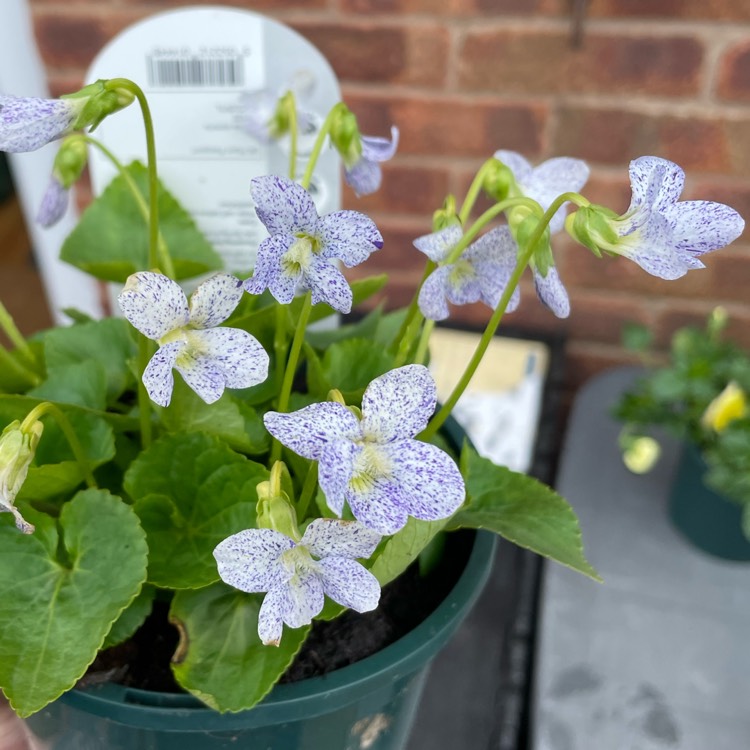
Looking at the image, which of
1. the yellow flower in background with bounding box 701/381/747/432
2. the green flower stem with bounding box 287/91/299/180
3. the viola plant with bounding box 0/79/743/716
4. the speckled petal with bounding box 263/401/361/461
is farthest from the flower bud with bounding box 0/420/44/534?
the yellow flower in background with bounding box 701/381/747/432

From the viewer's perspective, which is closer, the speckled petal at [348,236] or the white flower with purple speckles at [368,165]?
the speckled petal at [348,236]

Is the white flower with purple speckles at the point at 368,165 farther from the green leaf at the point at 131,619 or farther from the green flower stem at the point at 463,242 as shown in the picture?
the green leaf at the point at 131,619

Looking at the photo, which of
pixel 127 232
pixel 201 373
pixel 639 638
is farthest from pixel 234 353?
pixel 639 638

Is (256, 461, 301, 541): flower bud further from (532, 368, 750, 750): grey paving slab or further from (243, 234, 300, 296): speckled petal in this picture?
(532, 368, 750, 750): grey paving slab

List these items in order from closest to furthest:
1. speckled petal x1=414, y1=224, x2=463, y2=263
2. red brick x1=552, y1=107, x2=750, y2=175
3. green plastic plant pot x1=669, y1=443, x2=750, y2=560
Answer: speckled petal x1=414, y1=224, x2=463, y2=263 → green plastic plant pot x1=669, y1=443, x2=750, y2=560 → red brick x1=552, y1=107, x2=750, y2=175

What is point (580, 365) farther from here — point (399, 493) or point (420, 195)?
point (399, 493)

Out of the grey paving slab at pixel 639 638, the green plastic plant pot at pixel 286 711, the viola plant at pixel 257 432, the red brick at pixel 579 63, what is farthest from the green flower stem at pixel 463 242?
the red brick at pixel 579 63
